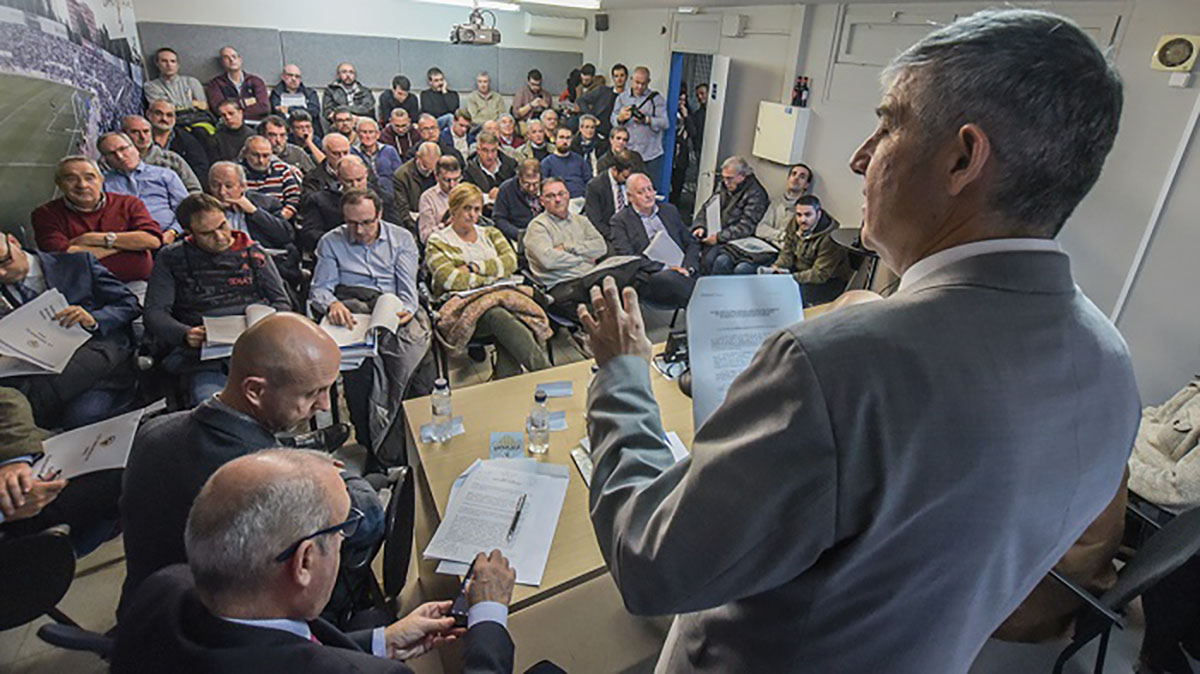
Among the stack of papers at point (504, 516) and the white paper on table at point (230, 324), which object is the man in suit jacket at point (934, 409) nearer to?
the stack of papers at point (504, 516)

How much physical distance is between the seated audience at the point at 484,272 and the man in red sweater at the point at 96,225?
1.38m

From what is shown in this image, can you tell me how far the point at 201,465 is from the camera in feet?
4.26

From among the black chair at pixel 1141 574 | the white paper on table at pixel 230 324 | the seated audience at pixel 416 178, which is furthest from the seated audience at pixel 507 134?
the black chair at pixel 1141 574

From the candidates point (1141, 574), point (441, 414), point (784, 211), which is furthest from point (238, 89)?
point (1141, 574)

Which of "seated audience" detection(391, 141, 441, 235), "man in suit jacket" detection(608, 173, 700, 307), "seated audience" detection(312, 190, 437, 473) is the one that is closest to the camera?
"seated audience" detection(312, 190, 437, 473)

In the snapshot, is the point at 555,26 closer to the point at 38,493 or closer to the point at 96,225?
the point at 96,225

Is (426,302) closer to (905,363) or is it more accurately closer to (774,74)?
(905,363)

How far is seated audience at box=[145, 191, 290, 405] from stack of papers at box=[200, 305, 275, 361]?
50 mm

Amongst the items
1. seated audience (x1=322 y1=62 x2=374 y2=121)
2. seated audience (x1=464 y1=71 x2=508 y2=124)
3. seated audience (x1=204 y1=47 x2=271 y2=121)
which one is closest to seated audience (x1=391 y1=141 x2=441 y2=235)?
seated audience (x1=204 y1=47 x2=271 y2=121)

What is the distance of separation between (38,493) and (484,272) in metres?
2.15

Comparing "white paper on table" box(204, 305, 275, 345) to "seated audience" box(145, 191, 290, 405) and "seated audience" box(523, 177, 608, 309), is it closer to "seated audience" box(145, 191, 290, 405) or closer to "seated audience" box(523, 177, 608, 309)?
"seated audience" box(145, 191, 290, 405)

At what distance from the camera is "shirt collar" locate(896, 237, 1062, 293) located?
540 mm

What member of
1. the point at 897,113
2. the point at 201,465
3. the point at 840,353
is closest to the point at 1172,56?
the point at 897,113

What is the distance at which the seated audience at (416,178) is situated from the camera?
457 centimetres
